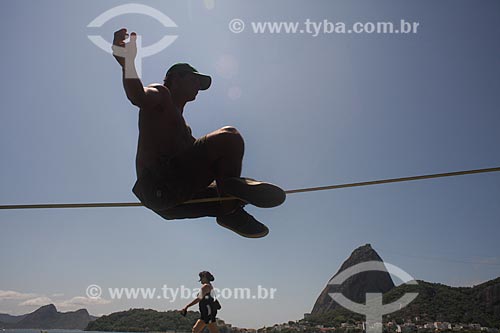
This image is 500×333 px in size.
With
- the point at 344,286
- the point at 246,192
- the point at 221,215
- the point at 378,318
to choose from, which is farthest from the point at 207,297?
the point at 344,286

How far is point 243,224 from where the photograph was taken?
2.55 metres

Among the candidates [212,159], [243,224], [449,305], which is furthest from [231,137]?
[449,305]

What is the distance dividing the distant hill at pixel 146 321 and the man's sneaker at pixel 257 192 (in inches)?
1112

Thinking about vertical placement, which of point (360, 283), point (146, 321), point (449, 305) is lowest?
point (146, 321)

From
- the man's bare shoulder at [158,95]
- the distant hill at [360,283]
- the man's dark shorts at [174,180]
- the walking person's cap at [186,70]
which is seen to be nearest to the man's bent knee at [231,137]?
the man's dark shorts at [174,180]

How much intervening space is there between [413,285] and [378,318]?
10020mm

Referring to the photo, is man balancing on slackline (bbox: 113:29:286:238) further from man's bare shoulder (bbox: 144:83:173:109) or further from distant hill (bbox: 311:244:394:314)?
distant hill (bbox: 311:244:394:314)

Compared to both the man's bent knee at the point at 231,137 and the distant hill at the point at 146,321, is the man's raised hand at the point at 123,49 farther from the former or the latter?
the distant hill at the point at 146,321

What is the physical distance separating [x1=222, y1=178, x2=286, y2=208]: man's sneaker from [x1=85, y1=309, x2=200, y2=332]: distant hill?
28237 millimetres

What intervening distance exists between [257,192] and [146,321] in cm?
5367

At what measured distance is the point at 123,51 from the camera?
201cm

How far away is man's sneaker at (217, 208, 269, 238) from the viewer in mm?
2533

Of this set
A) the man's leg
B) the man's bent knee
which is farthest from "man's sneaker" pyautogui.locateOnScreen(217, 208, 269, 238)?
the man's bent knee

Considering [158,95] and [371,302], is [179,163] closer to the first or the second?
[158,95]
